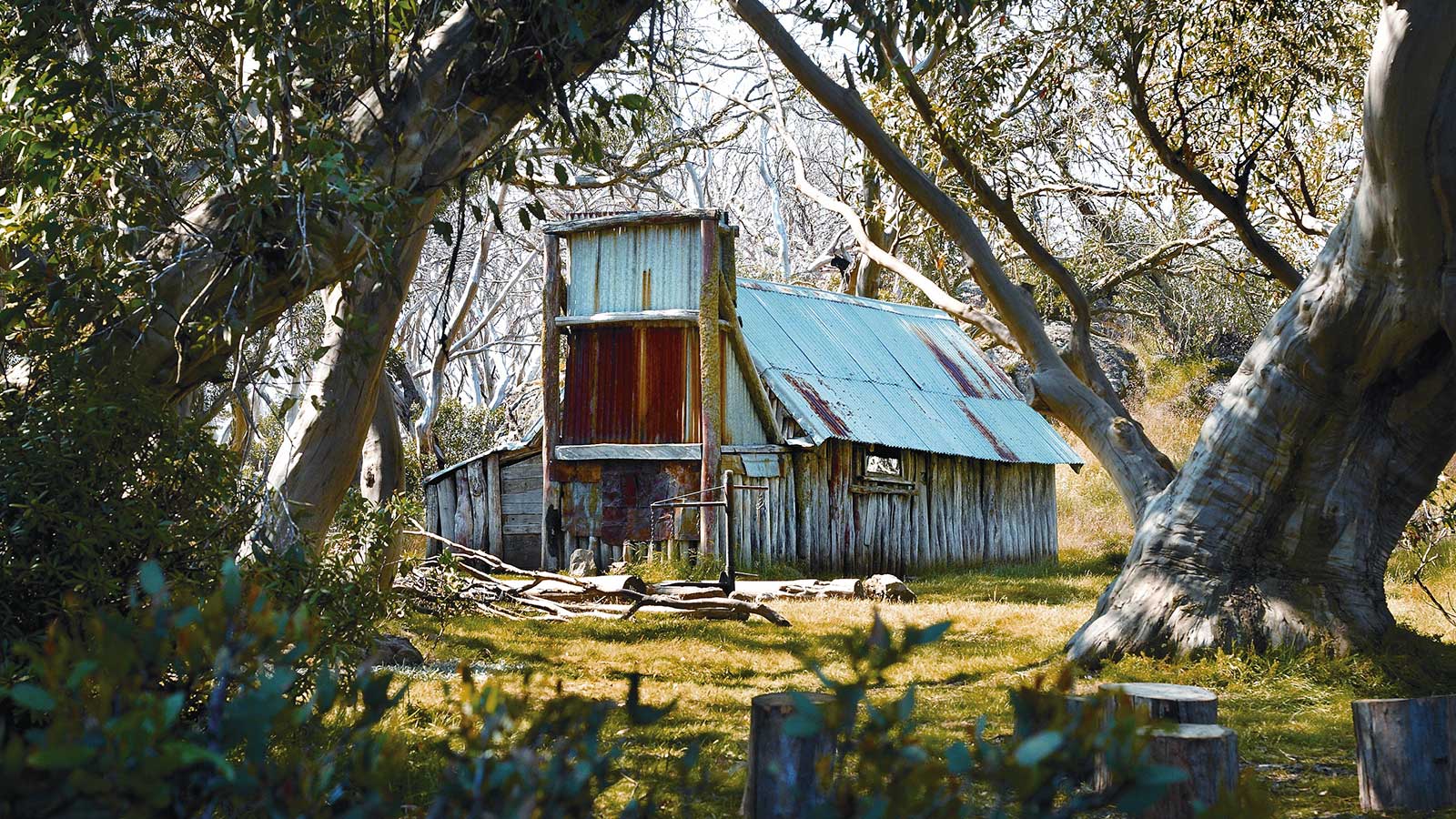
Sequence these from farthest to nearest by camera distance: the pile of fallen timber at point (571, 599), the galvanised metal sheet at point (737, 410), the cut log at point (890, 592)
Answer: the galvanised metal sheet at point (737, 410) → the cut log at point (890, 592) → the pile of fallen timber at point (571, 599)

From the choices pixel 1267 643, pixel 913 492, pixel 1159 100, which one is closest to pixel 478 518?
pixel 913 492

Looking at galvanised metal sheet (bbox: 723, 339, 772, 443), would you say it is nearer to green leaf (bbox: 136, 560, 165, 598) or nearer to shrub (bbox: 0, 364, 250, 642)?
shrub (bbox: 0, 364, 250, 642)

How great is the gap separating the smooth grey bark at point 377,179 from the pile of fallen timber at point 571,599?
5.83 meters

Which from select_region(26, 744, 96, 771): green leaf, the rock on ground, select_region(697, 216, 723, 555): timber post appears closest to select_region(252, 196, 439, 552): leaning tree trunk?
the rock on ground

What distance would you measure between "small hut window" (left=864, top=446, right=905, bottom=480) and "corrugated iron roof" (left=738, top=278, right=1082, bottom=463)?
332mm

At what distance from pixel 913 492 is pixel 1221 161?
764cm

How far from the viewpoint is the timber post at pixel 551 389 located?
16250 millimetres

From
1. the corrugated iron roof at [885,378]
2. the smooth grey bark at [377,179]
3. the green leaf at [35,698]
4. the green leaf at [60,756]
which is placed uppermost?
the corrugated iron roof at [885,378]

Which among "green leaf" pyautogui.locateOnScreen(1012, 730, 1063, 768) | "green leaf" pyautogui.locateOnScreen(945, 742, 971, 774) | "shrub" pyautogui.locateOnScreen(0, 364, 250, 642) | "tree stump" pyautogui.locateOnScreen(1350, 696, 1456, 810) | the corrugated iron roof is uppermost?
the corrugated iron roof

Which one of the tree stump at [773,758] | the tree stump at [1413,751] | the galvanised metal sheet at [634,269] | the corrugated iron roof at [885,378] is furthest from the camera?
the corrugated iron roof at [885,378]

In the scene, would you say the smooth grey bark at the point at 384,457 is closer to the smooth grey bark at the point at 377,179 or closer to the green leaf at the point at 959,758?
the smooth grey bark at the point at 377,179

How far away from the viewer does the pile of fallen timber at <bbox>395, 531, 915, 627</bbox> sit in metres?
11.5

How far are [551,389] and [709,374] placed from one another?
7.11ft

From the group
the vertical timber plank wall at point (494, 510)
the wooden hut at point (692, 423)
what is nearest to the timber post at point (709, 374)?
the wooden hut at point (692, 423)
